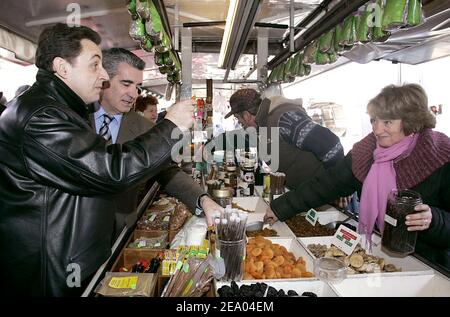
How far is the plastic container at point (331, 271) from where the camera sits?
1.47m

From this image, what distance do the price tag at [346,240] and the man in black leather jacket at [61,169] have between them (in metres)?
1.00

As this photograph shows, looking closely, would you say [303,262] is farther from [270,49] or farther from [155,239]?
[270,49]

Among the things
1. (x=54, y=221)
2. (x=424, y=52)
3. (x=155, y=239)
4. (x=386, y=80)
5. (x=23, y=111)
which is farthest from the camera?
(x=386, y=80)

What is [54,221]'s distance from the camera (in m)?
1.26

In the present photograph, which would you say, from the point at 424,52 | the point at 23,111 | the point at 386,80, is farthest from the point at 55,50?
the point at 386,80

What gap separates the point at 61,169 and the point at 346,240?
4.42ft

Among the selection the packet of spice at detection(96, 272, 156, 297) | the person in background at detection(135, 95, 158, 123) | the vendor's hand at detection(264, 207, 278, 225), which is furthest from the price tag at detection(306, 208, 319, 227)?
the person in background at detection(135, 95, 158, 123)

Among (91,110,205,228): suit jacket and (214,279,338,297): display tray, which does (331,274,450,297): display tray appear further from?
(91,110,205,228): suit jacket

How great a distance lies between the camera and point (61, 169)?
44.3 inches

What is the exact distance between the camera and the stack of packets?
1.40m

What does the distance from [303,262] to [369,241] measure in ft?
1.58

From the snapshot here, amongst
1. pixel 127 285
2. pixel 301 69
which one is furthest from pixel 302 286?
pixel 301 69

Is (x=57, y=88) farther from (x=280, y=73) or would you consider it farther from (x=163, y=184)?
(x=280, y=73)

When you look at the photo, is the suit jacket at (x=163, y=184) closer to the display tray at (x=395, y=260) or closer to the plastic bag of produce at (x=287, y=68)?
the display tray at (x=395, y=260)
